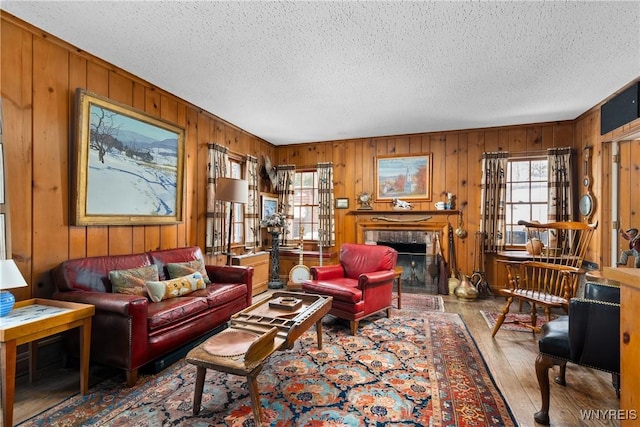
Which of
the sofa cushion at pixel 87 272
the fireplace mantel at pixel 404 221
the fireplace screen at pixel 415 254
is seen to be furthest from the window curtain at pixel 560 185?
the sofa cushion at pixel 87 272

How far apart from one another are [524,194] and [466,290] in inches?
72.1

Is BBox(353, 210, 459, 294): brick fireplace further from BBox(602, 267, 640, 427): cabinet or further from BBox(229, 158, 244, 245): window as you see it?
BBox(602, 267, 640, 427): cabinet

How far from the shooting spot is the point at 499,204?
4.82 m

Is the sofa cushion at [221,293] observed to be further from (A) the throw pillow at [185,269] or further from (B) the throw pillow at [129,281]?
(B) the throw pillow at [129,281]

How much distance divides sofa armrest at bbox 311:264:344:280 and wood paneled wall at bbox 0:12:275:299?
203 centimetres

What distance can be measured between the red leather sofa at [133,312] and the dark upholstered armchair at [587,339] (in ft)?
8.60

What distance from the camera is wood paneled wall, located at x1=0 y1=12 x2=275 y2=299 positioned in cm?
234

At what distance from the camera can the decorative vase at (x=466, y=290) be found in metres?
4.60

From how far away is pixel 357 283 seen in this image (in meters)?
3.76

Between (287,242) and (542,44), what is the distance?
15.3 feet

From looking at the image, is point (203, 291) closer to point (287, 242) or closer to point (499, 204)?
point (287, 242)

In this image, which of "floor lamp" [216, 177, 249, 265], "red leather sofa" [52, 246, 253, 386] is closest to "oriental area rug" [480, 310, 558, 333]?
"red leather sofa" [52, 246, 253, 386]

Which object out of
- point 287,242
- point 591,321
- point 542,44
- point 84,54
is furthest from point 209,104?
point 591,321

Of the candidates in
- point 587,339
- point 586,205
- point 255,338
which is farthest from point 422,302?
point 255,338
